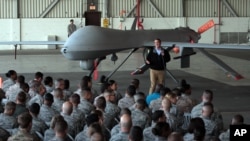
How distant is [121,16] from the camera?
3897cm

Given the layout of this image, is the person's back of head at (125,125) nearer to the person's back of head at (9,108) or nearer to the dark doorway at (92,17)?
the person's back of head at (9,108)

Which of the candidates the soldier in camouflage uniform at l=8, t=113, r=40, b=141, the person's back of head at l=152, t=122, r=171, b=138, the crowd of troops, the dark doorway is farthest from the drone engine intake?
the dark doorway

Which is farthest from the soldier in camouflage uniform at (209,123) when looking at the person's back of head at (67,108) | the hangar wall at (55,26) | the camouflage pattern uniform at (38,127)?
the hangar wall at (55,26)

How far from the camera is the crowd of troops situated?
692cm

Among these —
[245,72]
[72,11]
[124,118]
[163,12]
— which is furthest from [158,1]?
Result: [124,118]

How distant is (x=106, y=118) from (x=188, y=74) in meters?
13.9

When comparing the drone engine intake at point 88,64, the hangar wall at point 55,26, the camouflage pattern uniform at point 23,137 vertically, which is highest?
the hangar wall at point 55,26

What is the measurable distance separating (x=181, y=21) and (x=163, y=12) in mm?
1586

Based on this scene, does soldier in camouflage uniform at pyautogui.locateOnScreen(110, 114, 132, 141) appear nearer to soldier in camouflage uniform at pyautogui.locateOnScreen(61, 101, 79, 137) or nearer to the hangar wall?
soldier in camouflage uniform at pyautogui.locateOnScreen(61, 101, 79, 137)

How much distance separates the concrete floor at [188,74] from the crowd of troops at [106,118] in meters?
2.65

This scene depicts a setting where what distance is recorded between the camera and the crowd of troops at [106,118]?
22.7ft

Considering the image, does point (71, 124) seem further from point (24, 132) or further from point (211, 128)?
point (211, 128)

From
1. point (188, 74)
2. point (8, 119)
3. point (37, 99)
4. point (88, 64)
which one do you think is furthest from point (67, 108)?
point (188, 74)

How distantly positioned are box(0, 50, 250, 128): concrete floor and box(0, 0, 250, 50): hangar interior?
4.52 meters
